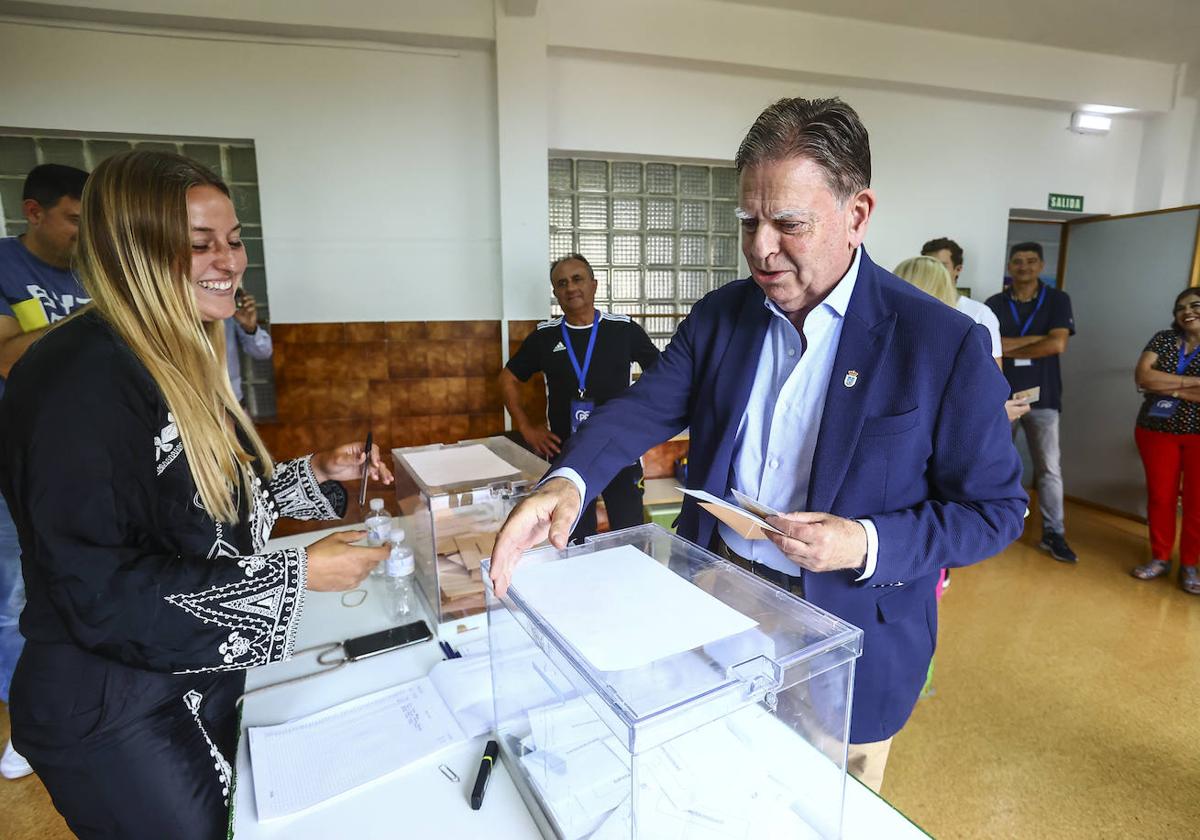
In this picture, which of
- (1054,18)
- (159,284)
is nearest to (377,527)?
(159,284)

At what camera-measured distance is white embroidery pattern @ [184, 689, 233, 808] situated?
0.98 m

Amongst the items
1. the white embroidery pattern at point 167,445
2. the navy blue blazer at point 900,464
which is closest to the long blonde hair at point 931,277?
the navy blue blazer at point 900,464

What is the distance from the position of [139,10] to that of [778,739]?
4203mm

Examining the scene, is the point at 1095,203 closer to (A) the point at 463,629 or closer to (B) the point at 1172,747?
(B) the point at 1172,747

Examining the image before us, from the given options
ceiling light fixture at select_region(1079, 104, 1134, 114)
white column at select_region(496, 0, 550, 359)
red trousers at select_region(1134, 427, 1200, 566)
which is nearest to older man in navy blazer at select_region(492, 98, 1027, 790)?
white column at select_region(496, 0, 550, 359)

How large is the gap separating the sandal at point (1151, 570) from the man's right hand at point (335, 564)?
451 centimetres

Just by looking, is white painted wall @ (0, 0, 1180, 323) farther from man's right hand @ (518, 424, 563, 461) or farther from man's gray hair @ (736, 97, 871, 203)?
man's gray hair @ (736, 97, 871, 203)

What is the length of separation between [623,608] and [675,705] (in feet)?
0.78

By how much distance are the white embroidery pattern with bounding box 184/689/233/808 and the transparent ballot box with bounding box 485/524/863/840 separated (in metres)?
0.46

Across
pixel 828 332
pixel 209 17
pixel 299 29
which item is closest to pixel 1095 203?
pixel 828 332

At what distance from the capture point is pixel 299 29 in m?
3.31

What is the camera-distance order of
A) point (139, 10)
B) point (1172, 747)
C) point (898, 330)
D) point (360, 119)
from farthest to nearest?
point (360, 119) → point (139, 10) → point (1172, 747) → point (898, 330)

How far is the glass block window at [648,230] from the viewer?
4109 mm

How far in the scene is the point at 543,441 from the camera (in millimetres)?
3055
